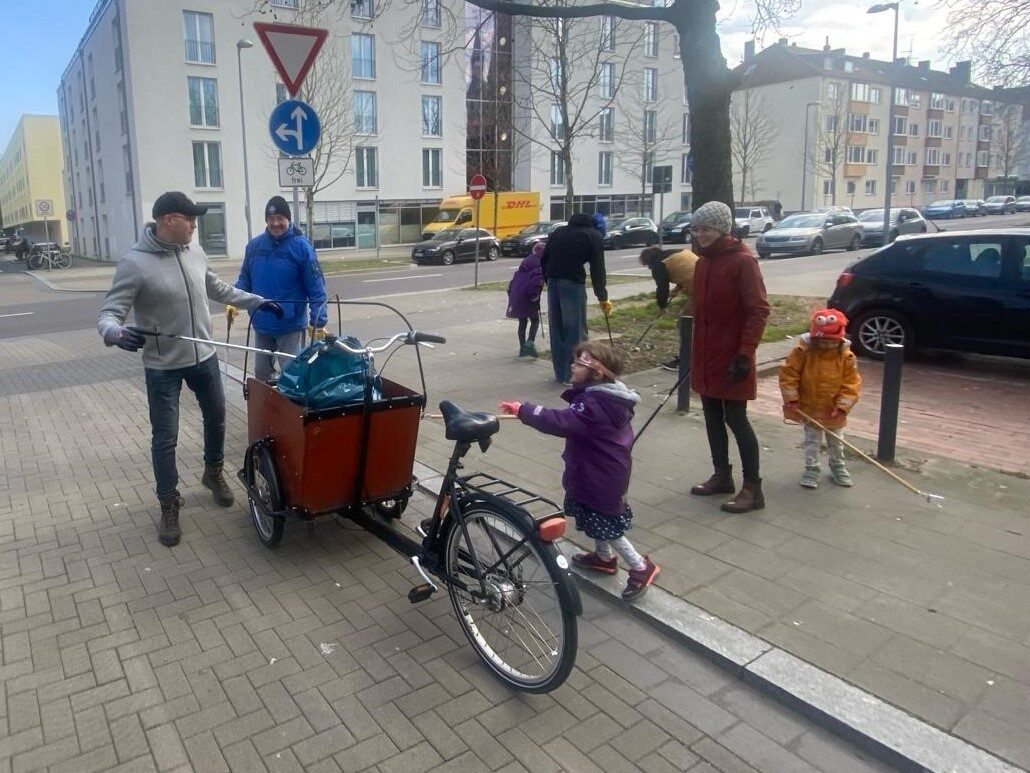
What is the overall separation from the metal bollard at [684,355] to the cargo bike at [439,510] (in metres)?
2.48

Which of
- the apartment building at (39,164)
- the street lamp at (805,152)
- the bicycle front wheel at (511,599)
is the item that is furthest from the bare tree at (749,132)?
the apartment building at (39,164)

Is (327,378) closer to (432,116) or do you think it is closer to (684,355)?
(684,355)

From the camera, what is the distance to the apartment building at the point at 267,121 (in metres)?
35.9

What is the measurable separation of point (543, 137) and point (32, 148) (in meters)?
62.5

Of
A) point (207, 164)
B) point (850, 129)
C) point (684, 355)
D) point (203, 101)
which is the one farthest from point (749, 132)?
point (684, 355)

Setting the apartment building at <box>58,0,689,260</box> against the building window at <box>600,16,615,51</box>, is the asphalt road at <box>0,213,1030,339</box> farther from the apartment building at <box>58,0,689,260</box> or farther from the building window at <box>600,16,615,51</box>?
the apartment building at <box>58,0,689,260</box>

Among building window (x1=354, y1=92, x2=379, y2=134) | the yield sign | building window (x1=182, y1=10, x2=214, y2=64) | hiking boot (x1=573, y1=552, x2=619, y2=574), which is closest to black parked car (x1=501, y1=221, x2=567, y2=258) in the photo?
building window (x1=354, y1=92, x2=379, y2=134)

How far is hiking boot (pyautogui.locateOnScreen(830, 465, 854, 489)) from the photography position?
5.20m

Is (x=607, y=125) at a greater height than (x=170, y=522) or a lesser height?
greater

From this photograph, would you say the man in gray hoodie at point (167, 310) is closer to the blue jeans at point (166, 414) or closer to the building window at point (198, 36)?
the blue jeans at point (166, 414)

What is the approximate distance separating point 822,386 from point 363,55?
40.7 meters

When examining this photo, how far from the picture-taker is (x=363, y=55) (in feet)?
134

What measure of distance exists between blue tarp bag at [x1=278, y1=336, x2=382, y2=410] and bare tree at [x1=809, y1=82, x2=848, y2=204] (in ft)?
205

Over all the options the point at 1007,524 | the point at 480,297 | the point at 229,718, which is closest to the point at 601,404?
the point at 229,718
